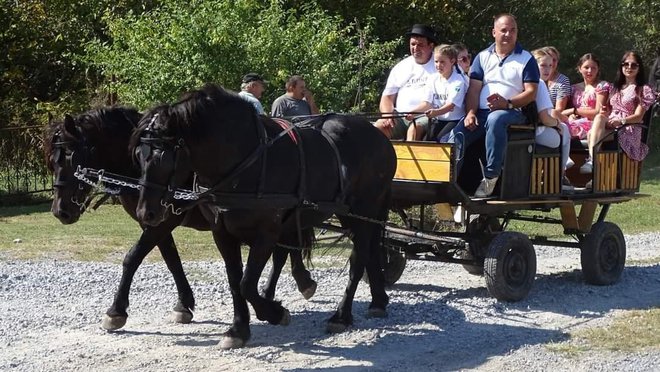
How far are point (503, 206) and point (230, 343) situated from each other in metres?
3.04

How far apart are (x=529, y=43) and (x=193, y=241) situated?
46.6 feet

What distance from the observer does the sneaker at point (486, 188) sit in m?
9.27

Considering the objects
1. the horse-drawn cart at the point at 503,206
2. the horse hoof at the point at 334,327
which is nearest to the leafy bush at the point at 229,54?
the horse-drawn cart at the point at 503,206

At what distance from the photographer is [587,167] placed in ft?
34.1

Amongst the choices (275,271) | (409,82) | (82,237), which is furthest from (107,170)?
(82,237)

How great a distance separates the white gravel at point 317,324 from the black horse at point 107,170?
0.37 meters

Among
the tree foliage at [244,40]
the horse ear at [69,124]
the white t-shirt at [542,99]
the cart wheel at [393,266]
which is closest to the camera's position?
the horse ear at [69,124]

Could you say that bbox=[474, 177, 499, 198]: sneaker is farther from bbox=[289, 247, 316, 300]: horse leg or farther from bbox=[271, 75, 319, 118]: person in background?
bbox=[271, 75, 319, 118]: person in background

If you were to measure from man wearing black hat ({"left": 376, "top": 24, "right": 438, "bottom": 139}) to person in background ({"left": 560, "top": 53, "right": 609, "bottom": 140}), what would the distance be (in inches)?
67.0

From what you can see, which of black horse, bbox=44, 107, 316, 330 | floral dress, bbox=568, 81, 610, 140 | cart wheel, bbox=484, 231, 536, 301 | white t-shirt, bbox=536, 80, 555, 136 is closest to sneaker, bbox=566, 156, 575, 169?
floral dress, bbox=568, 81, 610, 140

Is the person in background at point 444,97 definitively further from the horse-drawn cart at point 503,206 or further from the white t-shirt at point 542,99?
the white t-shirt at point 542,99

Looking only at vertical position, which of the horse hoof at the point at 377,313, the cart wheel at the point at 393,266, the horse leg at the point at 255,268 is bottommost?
the horse hoof at the point at 377,313

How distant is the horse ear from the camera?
8.05m

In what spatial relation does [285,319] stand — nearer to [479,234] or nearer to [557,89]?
[479,234]
